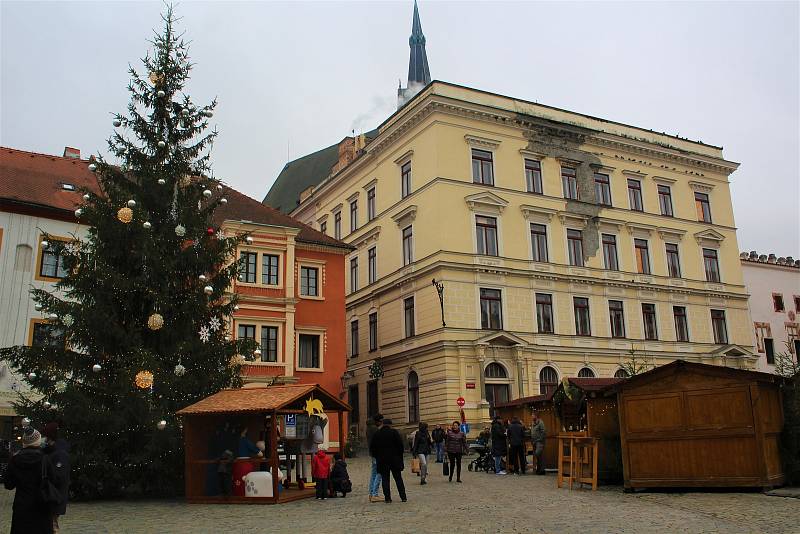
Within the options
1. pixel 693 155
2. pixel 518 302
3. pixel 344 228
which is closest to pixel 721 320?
pixel 693 155

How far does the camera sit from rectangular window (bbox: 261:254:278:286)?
3344cm

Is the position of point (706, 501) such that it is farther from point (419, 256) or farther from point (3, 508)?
point (419, 256)

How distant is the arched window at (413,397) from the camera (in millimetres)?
38125

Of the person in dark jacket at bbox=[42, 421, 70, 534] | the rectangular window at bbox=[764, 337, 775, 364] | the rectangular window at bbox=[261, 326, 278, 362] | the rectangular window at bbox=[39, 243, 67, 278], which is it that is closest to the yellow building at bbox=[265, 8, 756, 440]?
the rectangular window at bbox=[261, 326, 278, 362]

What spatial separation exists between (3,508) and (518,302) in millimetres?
27808

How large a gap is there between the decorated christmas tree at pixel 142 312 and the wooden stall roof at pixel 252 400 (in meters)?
1.00

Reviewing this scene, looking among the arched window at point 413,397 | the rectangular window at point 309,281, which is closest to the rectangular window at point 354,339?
the arched window at point 413,397

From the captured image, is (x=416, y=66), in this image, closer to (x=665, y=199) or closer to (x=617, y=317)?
(x=665, y=199)

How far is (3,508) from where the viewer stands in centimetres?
1510

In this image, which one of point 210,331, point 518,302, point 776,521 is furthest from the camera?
point 518,302

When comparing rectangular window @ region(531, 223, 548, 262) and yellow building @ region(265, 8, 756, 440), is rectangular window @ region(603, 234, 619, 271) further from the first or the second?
rectangular window @ region(531, 223, 548, 262)

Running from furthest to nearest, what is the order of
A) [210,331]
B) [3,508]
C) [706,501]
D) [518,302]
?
1. [518,302]
2. [210,331]
3. [3,508]
4. [706,501]

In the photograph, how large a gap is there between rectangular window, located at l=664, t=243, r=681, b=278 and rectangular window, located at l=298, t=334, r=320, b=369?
2295 cm

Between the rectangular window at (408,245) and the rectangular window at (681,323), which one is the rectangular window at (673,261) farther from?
the rectangular window at (408,245)
